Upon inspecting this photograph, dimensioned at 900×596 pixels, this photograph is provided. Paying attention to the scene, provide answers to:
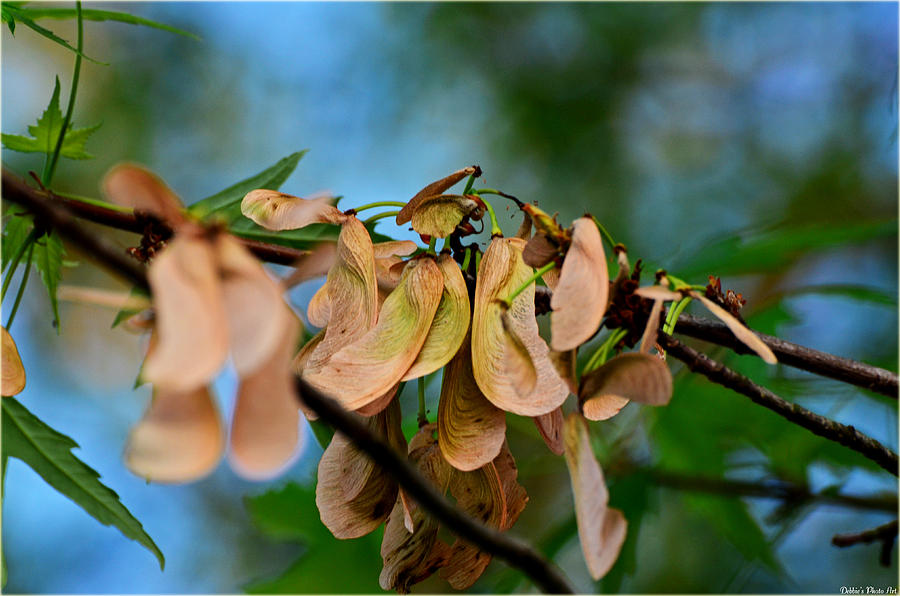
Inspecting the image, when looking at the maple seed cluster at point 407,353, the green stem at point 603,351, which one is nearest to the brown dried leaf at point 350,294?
the maple seed cluster at point 407,353

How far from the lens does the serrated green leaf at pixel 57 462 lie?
34cm

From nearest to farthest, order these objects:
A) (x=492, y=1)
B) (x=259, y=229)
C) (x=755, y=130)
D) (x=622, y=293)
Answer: (x=622, y=293) < (x=259, y=229) < (x=755, y=130) < (x=492, y=1)

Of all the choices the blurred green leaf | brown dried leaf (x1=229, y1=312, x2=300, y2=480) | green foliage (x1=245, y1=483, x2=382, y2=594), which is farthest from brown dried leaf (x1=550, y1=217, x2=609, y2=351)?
green foliage (x1=245, y1=483, x2=382, y2=594)

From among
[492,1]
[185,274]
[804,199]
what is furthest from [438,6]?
[185,274]

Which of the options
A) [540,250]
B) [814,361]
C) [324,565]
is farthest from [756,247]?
[324,565]

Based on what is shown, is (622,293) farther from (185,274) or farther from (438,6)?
(438,6)

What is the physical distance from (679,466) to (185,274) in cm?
62

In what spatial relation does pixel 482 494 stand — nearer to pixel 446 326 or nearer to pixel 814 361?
pixel 446 326

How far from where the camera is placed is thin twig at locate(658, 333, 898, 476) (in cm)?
32

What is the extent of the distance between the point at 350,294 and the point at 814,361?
228 mm

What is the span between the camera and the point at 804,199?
1.53 meters

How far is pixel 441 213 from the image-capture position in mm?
354

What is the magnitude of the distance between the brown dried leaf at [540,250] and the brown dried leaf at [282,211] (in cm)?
10

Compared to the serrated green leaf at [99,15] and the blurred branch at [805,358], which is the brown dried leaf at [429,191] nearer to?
the blurred branch at [805,358]
